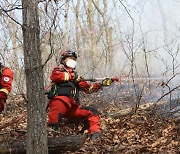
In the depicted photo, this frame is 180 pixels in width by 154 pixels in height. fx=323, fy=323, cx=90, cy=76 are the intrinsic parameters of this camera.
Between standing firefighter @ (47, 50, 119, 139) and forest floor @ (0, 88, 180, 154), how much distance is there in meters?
0.29

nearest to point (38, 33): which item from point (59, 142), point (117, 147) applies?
point (59, 142)

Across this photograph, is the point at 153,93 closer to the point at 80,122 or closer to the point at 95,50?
the point at 80,122

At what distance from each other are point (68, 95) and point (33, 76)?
221cm

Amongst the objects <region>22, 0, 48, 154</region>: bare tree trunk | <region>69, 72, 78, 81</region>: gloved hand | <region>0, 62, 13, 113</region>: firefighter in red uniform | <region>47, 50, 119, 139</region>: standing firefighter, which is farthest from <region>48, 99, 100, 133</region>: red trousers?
<region>22, 0, 48, 154</region>: bare tree trunk

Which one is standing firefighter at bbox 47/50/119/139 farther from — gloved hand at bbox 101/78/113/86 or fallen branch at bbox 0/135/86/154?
fallen branch at bbox 0/135/86/154

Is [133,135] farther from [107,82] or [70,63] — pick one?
[70,63]

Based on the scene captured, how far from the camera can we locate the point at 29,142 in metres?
3.98

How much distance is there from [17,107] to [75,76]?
5513mm

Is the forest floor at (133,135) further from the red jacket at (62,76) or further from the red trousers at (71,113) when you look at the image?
the red jacket at (62,76)

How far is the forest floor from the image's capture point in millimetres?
4840

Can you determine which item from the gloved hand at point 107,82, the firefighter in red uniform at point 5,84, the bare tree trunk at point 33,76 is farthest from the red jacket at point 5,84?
the bare tree trunk at point 33,76

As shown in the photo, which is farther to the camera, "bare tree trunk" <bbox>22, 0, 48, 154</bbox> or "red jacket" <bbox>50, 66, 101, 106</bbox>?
"red jacket" <bbox>50, 66, 101, 106</bbox>

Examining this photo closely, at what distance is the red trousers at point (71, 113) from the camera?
5816mm

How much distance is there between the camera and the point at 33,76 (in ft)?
12.6
